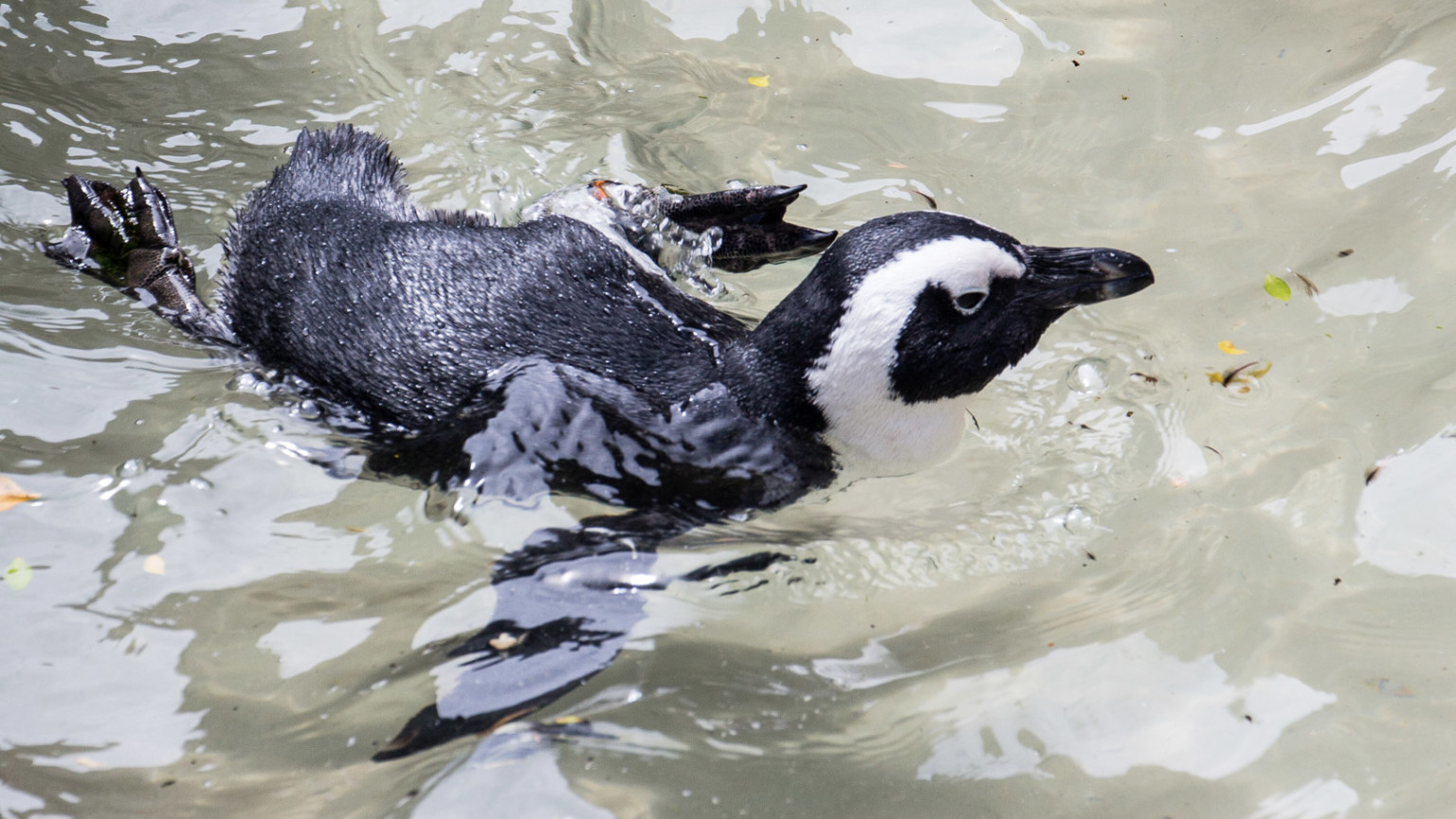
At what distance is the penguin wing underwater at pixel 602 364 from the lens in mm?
2139

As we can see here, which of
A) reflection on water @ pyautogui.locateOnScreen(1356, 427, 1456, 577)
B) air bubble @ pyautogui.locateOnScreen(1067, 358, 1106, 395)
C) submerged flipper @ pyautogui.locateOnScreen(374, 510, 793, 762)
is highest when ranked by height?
air bubble @ pyautogui.locateOnScreen(1067, 358, 1106, 395)

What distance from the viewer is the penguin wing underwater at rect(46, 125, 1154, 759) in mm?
2139

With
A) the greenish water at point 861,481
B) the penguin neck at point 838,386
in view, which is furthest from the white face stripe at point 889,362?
the greenish water at point 861,481

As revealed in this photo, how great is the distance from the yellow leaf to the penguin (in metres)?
0.51

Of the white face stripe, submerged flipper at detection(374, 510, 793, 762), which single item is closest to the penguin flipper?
the white face stripe

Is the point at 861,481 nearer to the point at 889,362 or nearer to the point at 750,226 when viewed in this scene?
the point at 889,362

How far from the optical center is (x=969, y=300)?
2158 mm

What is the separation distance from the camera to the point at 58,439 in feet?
8.04

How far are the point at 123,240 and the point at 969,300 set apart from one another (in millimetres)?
2155

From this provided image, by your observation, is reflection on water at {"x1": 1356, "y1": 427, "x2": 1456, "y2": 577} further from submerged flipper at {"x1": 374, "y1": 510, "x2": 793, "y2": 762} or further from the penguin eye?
submerged flipper at {"x1": 374, "y1": 510, "x2": 793, "y2": 762}

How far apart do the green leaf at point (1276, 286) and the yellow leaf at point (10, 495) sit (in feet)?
9.99

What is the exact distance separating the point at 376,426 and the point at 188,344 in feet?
2.39

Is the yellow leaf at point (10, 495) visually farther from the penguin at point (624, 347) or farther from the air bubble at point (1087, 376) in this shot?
the air bubble at point (1087, 376)

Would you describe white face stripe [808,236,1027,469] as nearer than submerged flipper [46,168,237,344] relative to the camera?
Yes
